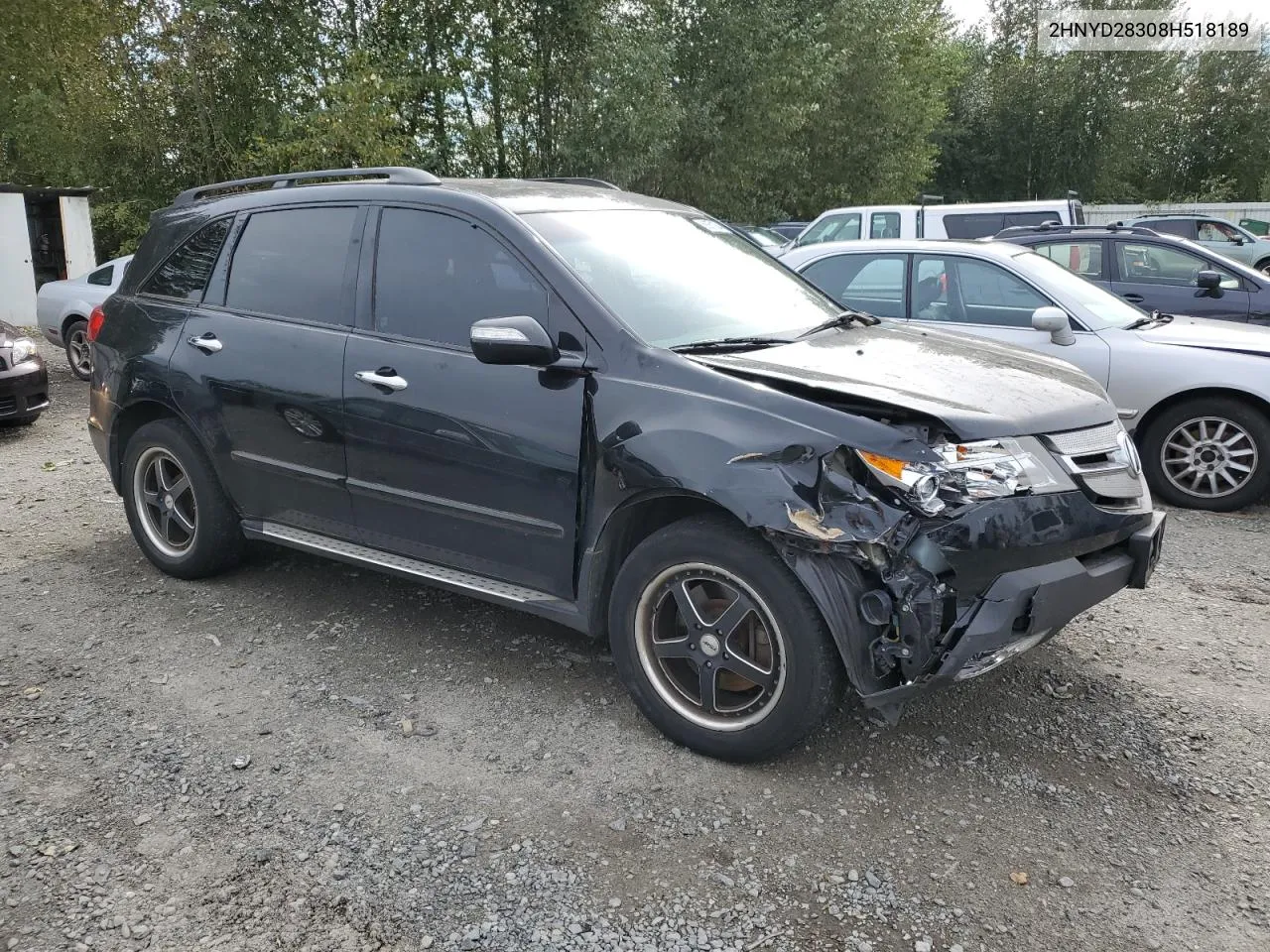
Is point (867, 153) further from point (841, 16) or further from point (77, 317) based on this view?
point (77, 317)

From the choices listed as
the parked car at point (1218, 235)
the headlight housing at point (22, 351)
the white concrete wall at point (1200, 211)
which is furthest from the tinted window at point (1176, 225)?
→ the headlight housing at point (22, 351)

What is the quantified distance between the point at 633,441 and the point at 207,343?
7.69ft

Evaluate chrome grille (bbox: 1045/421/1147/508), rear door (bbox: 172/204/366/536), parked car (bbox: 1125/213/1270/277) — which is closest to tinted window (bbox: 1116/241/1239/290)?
chrome grille (bbox: 1045/421/1147/508)

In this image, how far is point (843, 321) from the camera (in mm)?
4301

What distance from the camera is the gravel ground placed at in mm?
2697

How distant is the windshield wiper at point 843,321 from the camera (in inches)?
161

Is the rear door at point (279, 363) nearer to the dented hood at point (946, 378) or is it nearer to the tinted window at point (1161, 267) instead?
the dented hood at point (946, 378)

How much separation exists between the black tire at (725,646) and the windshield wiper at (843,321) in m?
1.16

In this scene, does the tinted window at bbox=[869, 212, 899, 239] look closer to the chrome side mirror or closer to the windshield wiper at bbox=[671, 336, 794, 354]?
the chrome side mirror

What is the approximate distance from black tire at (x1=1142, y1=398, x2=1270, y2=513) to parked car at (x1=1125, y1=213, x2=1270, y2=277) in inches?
550

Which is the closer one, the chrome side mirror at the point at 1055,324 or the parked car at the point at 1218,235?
the chrome side mirror at the point at 1055,324

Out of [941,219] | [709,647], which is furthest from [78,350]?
[709,647]

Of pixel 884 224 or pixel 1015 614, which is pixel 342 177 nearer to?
pixel 1015 614

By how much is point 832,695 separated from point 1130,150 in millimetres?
44650
